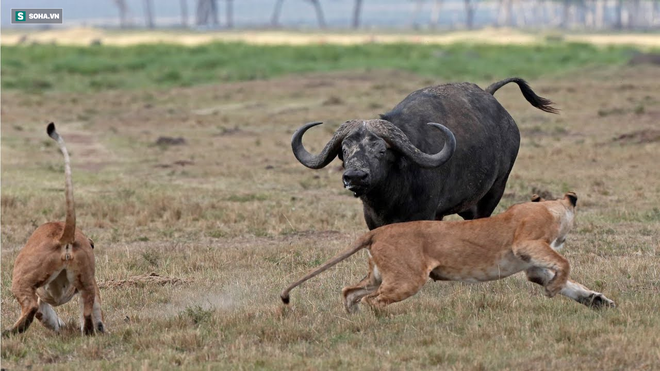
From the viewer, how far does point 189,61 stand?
48281 mm

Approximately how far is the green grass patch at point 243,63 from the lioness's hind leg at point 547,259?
31883 millimetres

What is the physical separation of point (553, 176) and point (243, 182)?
4.87 meters

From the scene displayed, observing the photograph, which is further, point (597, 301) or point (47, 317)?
point (597, 301)

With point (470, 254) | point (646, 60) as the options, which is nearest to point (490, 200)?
point (470, 254)

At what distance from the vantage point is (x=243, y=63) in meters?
47.9

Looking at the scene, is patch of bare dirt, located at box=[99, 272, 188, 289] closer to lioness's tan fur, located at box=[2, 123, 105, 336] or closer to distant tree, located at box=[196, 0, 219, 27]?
lioness's tan fur, located at box=[2, 123, 105, 336]

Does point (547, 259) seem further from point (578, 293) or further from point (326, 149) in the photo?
point (326, 149)

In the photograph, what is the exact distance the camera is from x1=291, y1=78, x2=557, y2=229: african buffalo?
8.52 meters

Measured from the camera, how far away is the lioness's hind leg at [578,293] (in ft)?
25.2

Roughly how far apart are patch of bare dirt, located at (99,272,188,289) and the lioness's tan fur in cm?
208

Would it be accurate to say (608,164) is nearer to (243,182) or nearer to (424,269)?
(243,182)

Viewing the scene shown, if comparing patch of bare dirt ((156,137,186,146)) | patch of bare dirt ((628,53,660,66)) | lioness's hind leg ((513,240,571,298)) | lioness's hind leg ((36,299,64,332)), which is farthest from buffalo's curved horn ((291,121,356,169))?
patch of bare dirt ((628,53,660,66))

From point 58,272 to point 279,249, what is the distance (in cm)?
428

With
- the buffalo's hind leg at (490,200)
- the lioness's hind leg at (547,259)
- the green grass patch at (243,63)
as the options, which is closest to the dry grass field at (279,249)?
the lioness's hind leg at (547,259)
